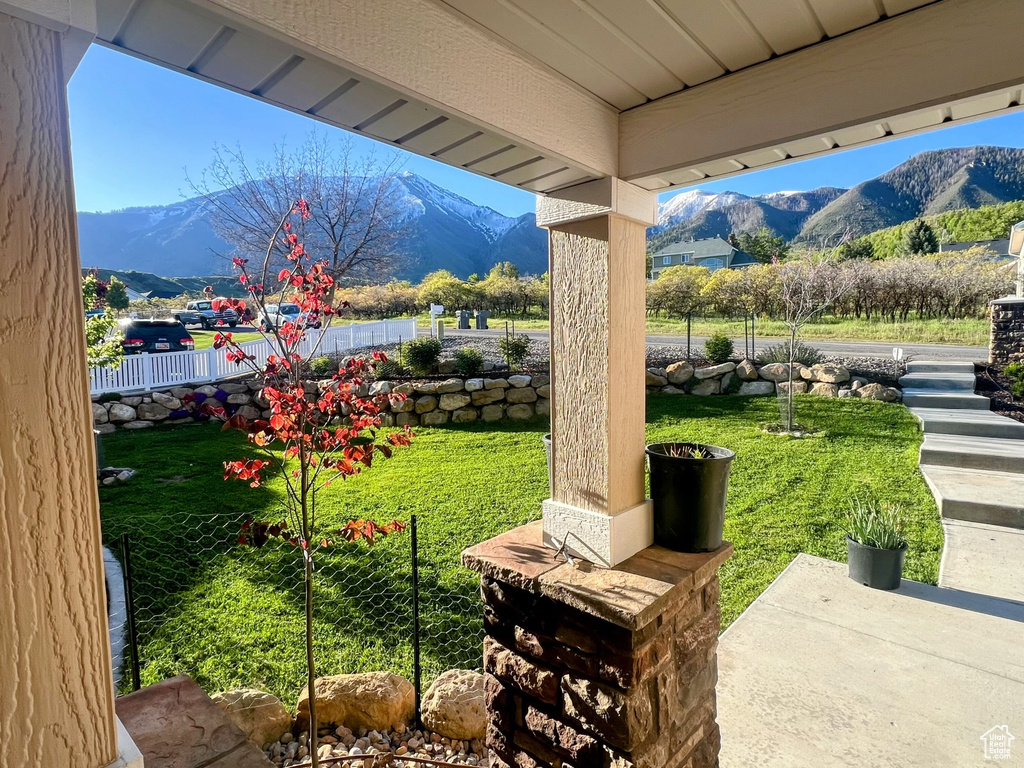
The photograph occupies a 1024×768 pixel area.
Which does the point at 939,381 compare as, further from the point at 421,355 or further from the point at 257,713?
the point at 257,713

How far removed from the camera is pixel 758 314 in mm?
12516

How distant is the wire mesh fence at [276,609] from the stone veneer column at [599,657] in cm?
66

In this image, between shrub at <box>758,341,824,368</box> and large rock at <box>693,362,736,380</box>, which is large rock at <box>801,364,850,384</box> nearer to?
shrub at <box>758,341,824,368</box>

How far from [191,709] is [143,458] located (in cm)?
534

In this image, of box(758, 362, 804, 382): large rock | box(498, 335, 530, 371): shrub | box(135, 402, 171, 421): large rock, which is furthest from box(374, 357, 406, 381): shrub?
box(758, 362, 804, 382): large rock

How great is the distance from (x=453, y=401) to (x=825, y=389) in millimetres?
5242

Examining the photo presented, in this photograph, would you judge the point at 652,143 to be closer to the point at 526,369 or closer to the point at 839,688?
the point at 839,688

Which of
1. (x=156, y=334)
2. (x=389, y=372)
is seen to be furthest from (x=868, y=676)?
(x=156, y=334)

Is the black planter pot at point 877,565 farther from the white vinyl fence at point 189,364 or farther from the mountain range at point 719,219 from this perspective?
the mountain range at point 719,219

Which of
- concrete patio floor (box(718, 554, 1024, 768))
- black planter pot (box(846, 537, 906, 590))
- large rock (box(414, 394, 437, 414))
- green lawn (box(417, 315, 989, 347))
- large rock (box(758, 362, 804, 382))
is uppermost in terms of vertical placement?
green lawn (box(417, 315, 989, 347))

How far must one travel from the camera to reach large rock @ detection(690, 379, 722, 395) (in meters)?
8.12

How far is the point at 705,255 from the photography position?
42.9 metres

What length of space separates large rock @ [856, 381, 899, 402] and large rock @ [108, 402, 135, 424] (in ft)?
33.7

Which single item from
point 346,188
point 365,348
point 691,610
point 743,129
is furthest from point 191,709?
point 346,188
